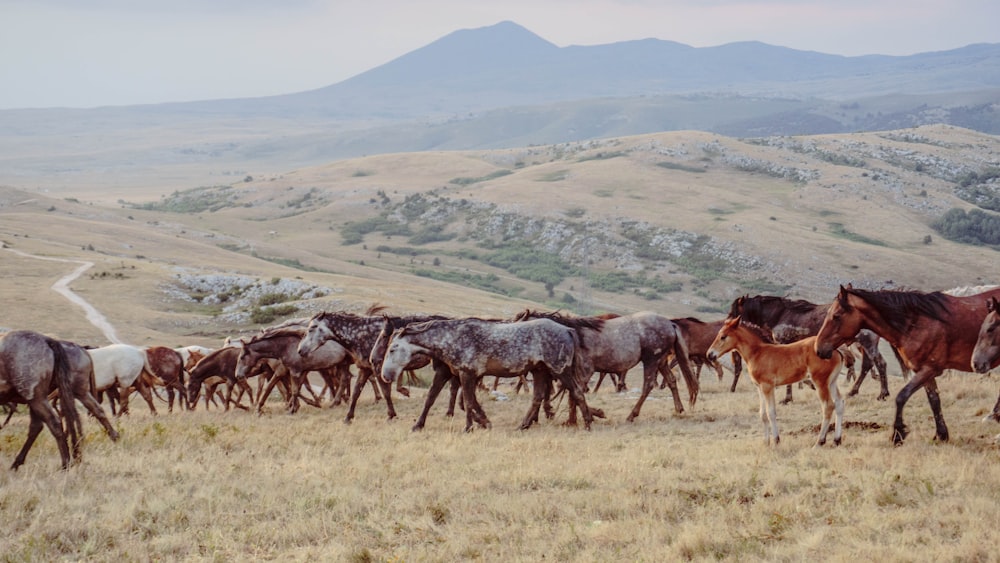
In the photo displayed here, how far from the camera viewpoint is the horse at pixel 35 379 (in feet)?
40.8

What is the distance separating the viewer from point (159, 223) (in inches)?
3725

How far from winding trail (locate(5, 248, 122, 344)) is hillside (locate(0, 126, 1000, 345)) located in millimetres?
537

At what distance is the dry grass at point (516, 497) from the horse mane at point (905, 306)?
1709mm

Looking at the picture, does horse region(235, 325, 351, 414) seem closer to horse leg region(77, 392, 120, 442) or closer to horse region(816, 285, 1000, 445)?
horse leg region(77, 392, 120, 442)

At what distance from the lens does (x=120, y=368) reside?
20.1 meters

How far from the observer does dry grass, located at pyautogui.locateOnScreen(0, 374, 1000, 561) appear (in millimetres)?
8891

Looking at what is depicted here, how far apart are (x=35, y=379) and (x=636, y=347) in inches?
414

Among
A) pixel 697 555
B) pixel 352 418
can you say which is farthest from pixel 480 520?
pixel 352 418

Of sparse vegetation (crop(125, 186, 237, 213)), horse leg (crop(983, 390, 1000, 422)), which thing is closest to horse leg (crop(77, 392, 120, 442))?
horse leg (crop(983, 390, 1000, 422))

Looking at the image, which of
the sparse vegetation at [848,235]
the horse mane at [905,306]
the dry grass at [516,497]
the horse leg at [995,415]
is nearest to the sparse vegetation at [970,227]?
the sparse vegetation at [848,235]

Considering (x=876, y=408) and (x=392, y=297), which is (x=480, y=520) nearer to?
(x=876, y=408)

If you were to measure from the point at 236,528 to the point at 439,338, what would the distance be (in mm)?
7110

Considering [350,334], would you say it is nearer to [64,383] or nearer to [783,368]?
[64,383]

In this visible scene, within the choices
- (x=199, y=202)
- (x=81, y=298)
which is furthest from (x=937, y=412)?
(x=199, y=202)
